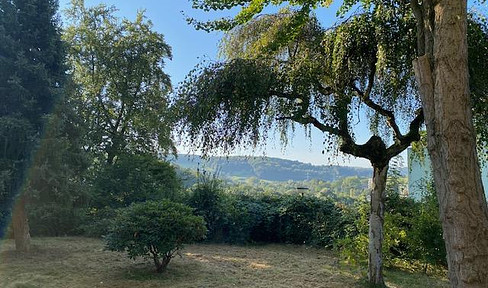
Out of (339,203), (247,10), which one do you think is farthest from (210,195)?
(247,10)

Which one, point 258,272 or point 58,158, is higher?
point 58,158

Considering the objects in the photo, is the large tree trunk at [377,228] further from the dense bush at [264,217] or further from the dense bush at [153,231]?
the dense bush at [264,217]

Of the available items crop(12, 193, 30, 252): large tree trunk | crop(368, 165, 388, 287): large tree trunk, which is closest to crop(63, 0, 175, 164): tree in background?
crop(12, 193, 30, 252): large tree trunk

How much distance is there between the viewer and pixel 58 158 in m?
6.56

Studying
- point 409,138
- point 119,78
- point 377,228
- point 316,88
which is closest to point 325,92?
point 316,88

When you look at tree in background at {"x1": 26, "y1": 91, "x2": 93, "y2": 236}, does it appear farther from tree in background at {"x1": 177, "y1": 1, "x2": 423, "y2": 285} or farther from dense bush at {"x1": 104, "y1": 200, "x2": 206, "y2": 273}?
tree in background at {"x1": 177, "y1": 1, "x2": 423, "y2": 285}

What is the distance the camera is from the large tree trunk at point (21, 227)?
6780 millimetres

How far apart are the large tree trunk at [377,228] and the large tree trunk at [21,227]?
588cm

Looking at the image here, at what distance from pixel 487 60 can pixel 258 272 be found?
13.9 feet

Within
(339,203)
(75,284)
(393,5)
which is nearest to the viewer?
(393,5)

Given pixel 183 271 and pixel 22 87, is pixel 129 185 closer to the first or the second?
pixel 22 87

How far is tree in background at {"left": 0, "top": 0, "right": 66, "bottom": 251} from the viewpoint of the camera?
625 cm

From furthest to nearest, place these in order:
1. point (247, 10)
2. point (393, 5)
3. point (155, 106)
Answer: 1. point (155, 106)
2. point (393, 5)
3. point (247, 10)

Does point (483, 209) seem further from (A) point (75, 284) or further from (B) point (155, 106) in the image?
(B) point (155, 106)
